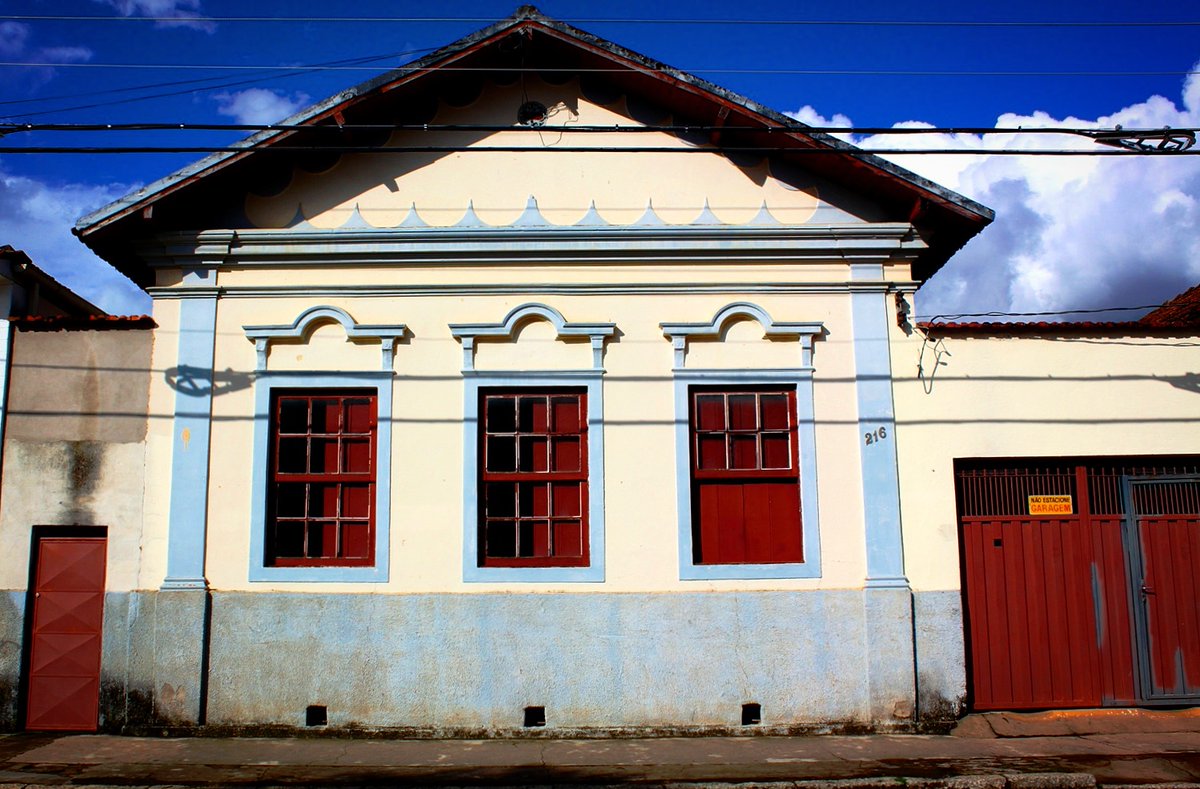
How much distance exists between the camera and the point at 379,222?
8.79m

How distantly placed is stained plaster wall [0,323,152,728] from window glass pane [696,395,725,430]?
5282 mm

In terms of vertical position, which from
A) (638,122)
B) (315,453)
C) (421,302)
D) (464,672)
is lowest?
(464,672)

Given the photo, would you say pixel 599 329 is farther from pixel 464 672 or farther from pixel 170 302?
pixel 170 302

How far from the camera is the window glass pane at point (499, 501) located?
848 cm

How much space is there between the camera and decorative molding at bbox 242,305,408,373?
853 cm

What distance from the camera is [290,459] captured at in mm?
8531

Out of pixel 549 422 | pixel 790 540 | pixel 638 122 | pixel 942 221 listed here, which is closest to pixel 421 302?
pixel 549 422

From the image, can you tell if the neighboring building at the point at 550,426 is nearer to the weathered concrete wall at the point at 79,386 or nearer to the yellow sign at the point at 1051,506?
the weathered concrete wall at the point at 79,386

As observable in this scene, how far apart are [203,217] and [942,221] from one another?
7313 mm

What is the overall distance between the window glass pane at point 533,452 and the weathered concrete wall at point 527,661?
1223 mm

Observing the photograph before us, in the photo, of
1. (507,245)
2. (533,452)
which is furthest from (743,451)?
(507,245)

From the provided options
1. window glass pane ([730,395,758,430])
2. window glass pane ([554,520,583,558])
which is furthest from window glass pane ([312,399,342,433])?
window glass pane ([730,395,758,430])

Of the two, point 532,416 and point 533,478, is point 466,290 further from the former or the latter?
point 533,478

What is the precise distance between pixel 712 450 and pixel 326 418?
373 cm
